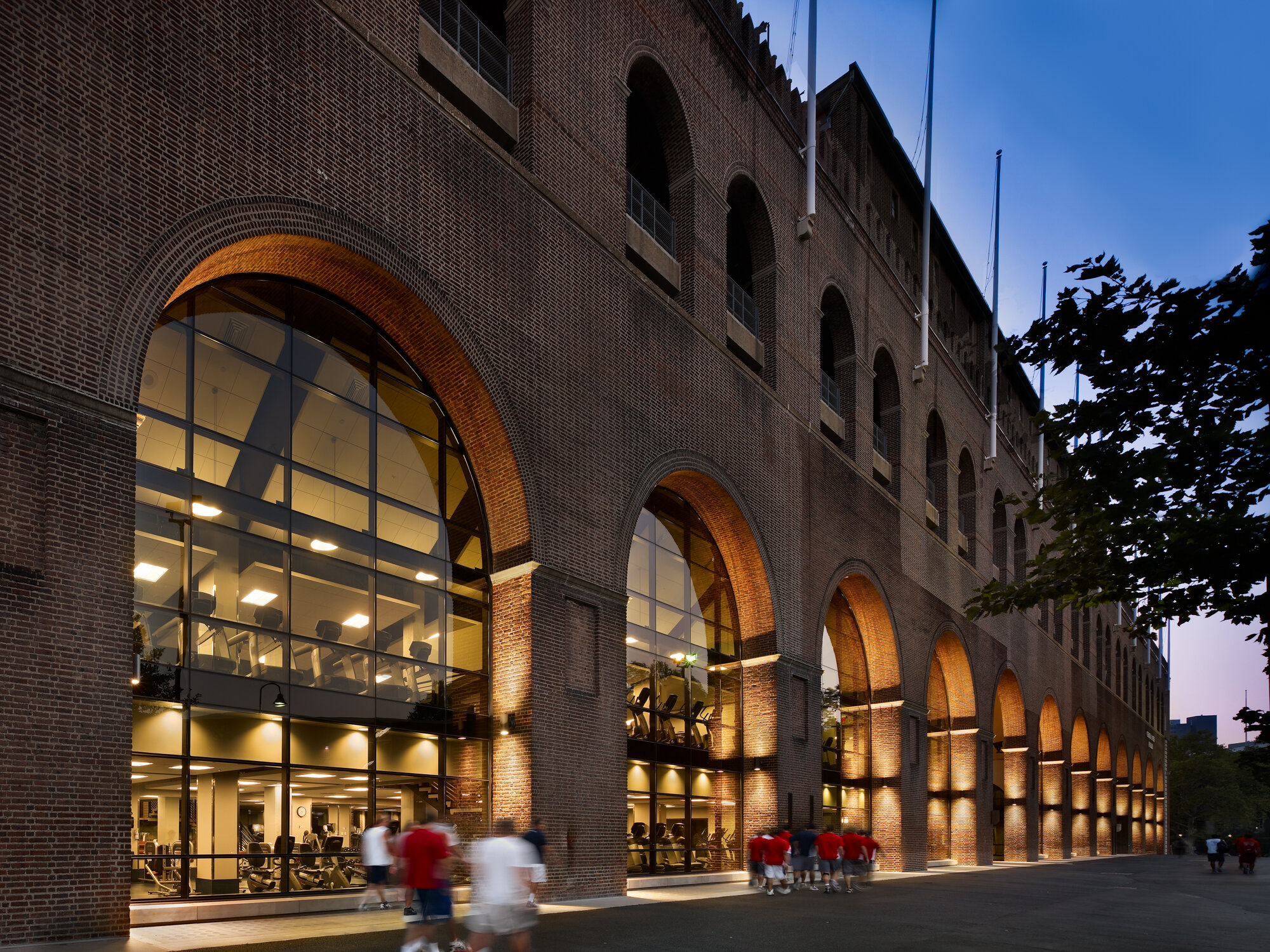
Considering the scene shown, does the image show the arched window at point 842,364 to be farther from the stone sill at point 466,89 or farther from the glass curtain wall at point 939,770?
the stone sill at point 466,89

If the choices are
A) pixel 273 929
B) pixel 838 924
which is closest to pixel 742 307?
pixel 838 924

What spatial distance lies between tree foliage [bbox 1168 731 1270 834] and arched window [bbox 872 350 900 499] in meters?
87.3

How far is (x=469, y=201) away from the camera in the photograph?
19188mm

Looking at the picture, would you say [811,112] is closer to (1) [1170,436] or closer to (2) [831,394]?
(2) [831,394]

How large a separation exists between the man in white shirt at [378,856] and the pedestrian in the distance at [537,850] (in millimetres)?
1984

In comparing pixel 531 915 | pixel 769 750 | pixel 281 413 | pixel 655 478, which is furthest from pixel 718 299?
pixel 531 915

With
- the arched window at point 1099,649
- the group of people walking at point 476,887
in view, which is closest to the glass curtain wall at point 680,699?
the group of people walking at point 476,887

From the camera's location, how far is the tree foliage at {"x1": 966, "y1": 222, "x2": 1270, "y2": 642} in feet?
33.8

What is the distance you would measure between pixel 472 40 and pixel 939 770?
33782 mm

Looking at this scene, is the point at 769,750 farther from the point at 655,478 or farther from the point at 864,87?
the point at 864,87

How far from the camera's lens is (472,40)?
20.8m

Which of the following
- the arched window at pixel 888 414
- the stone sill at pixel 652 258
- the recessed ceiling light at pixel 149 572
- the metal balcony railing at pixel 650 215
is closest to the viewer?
the recessed ceiling light at pixel 149 572

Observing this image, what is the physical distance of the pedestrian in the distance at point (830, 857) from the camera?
80.8 feet

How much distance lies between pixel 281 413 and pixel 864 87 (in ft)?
95.5
